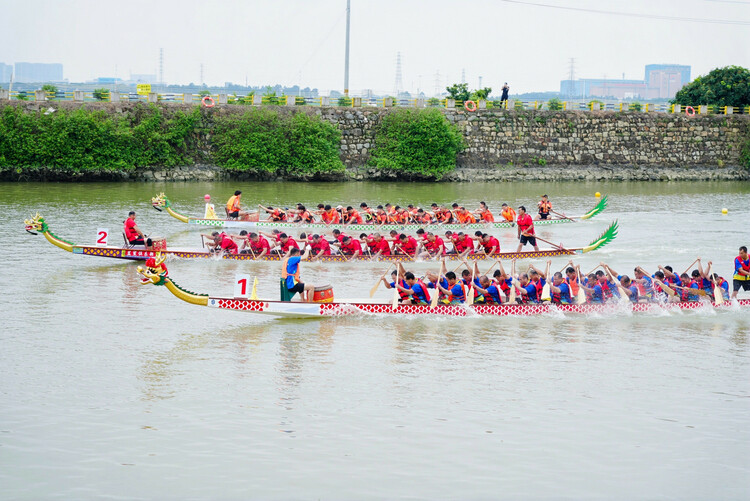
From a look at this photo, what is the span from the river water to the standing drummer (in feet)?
1.92

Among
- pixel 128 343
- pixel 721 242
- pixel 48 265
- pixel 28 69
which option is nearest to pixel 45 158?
pixel 48 265

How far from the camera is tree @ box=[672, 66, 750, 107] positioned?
1992 inches

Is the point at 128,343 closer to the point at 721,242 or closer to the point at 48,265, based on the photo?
the point at 48,265

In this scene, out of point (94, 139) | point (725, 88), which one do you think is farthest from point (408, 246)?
point (725, 88)

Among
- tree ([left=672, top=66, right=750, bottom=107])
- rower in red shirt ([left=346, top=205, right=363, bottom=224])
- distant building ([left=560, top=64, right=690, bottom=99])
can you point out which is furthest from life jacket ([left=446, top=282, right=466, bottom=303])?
distant building ([left=560, top=64, right=690, bottom=99])

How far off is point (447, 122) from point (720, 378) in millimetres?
32417

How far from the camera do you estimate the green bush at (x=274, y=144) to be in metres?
40.4

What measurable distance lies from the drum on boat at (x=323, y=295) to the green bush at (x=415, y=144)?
2796 cm

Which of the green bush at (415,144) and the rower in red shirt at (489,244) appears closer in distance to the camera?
the rower in red shirt at (489,244)

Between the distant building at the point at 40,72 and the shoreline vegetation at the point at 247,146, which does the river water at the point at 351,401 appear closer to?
the shoreline vegetation at the point at 247,146

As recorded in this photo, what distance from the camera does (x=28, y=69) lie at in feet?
534

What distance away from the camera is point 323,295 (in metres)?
15.0

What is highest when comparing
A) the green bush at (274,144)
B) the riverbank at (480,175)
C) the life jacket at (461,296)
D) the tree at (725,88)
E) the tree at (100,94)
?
the tree at (725,88)

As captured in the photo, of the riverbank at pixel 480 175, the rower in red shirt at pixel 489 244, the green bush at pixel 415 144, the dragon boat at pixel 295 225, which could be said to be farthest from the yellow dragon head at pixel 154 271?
the green bush at pixel 415 144
